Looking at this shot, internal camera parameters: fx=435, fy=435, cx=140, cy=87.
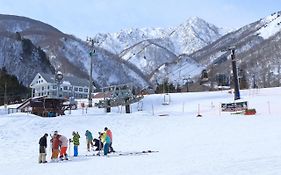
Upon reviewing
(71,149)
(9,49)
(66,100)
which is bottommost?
(71,149)

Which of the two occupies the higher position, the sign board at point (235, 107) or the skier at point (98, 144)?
the sign board at point (235, 107)

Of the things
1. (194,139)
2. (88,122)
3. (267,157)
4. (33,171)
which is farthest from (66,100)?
(267,157)

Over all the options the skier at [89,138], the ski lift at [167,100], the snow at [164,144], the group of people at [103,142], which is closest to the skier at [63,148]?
the snow at [164,144]

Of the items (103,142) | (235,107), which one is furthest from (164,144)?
(235,107)

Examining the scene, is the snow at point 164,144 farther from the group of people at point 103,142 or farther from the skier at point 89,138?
the group of people at point 103,142

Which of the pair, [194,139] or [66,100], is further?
[66,100]

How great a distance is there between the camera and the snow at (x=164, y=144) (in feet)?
54.6

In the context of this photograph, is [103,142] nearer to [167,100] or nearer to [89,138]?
[89,138]

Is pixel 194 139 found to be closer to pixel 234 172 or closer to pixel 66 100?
pixel 234 172

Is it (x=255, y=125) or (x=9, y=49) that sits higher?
(x=9, y=49)

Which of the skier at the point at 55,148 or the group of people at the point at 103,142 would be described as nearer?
the skier at the point at 55,148

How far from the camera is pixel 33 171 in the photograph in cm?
1889

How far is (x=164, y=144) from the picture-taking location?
27.0m

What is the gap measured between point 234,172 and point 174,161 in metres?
4.40
